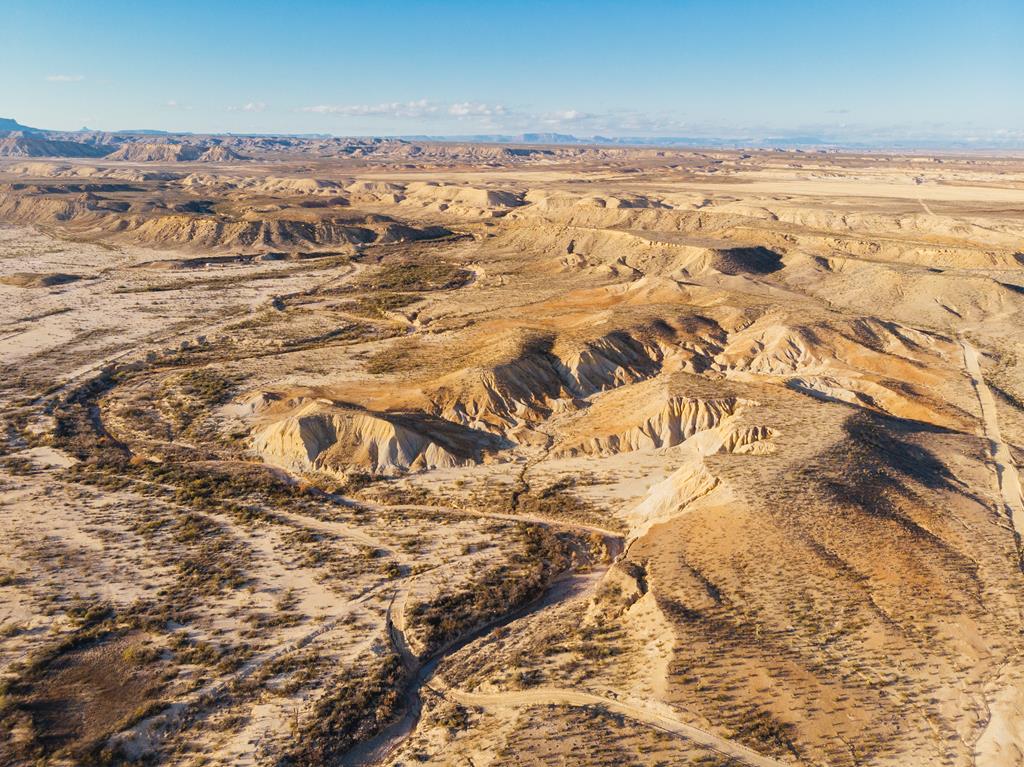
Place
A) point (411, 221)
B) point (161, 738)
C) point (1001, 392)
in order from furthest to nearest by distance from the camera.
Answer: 1. point (411, 221)
2. point (1001, 392)
3. point (161, 738)

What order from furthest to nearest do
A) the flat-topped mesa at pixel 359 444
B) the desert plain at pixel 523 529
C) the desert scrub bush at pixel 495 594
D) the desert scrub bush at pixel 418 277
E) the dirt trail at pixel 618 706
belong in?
1. the desert scrub bush at pixel 418 277
2. the flat-topped mesa at pixel 359 444
3. the desert scrub bush at pixel 495 594
4. the desert plain at pixel 523 529
5. the dirt trail at pixel 618 706

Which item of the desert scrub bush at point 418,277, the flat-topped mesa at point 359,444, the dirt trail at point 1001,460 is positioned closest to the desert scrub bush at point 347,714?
the flat-topped mesa at point 359,444

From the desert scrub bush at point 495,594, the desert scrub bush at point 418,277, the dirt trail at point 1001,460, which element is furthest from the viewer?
the desert scrub bush at point 418,277

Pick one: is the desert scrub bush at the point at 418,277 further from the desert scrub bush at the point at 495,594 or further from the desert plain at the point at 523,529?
the desert scrub bush at the point at 495,594

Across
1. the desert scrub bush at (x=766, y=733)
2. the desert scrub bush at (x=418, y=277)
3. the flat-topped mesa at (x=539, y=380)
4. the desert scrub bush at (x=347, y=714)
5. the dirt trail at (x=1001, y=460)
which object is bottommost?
the desert scrub bush at (x=347, y=714)

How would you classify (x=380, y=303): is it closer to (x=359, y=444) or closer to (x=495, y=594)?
(x=359, y=444)

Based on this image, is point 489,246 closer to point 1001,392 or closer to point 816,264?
point 816,264

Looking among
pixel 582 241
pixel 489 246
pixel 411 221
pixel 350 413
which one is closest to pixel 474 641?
pixel 350 413
